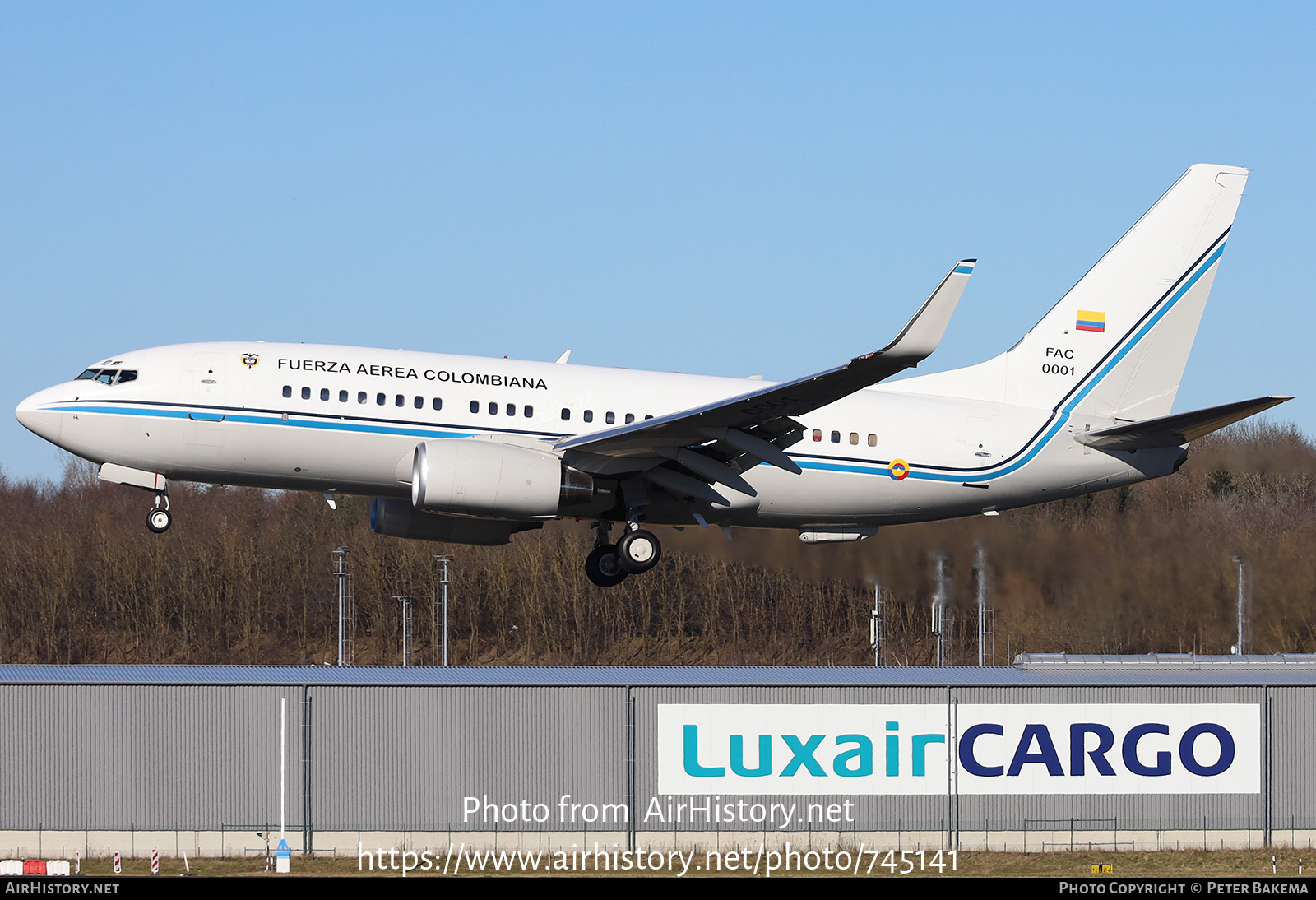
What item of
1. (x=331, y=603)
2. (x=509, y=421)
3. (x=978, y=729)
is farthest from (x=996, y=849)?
(x=331, y=603)

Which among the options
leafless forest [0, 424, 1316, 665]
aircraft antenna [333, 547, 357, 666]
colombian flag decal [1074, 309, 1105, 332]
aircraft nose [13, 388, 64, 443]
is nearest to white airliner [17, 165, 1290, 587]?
aircraft nose [13, 388, 64, 443]

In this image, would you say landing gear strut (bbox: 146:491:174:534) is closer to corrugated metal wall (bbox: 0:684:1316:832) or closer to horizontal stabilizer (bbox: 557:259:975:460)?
corrugated metal wall (bbox: 0:684:1316:832)

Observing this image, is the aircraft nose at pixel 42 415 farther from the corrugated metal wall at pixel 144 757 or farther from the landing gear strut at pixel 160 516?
the corrugated metal wall at pixel 144 757

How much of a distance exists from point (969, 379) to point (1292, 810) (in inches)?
431

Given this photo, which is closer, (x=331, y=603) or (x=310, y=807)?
(x=310, y=807)

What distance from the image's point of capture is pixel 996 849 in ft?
108

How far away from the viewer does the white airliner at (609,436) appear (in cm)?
2888

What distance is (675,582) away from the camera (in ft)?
185

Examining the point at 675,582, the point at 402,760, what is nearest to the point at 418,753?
the point at 402,760

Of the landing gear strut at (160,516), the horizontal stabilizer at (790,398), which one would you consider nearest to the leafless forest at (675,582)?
the horizontal stabilizer at (790,398)

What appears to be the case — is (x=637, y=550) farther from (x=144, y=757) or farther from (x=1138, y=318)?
(x=1138, y=318)

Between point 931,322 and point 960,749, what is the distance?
41.3ft

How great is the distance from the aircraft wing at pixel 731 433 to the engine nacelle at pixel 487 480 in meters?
0.66

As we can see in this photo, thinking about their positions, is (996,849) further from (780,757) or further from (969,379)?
(969,379)
